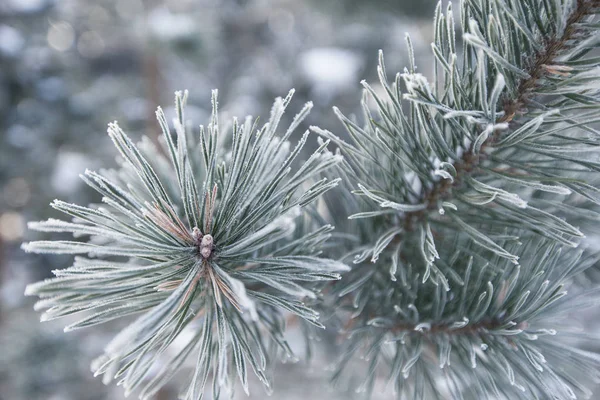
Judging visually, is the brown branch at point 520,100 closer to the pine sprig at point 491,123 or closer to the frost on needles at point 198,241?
the pine sprig at point 491,123

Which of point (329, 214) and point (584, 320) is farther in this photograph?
point (584, 320)

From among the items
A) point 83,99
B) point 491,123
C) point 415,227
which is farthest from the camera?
point 83,99

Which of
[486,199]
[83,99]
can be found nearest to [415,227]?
[486,199]

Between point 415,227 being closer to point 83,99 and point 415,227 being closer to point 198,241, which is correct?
point 198,241

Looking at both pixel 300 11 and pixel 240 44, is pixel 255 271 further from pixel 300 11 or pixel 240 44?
pixel 300 11

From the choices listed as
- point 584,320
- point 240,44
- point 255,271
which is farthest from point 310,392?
point 240,44

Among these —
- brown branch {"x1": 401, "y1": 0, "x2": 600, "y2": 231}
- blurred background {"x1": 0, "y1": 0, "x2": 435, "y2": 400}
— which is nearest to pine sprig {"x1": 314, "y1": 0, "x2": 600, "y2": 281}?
brown branch {"x1": 401, "y1": 0, "x2": 600, "y2": 231}
